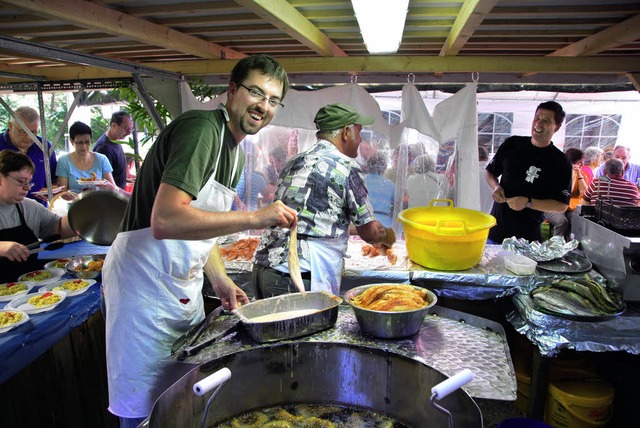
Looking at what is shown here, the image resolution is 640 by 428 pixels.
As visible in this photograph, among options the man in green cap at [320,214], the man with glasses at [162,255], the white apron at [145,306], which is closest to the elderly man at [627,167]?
the man in green cap at [320,214]

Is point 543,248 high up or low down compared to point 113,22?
down

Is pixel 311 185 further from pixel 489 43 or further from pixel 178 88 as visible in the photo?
pixel 178 88

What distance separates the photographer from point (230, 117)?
1.96 m

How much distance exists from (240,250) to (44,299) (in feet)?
6.16

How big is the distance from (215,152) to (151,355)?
1.01 m

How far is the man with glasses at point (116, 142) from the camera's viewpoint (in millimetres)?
6215

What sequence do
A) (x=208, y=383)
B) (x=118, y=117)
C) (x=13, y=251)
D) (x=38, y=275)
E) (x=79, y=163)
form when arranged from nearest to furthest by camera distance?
(x=208, y=383)
(x=13, y=251)
(x=38, y=275)
(x=79, y=163)
(x=118, y=117)

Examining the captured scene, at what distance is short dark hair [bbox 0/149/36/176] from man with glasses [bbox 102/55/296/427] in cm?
171

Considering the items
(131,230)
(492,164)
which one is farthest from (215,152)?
(492,164)

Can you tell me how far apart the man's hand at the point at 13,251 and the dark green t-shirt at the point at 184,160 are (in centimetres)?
157

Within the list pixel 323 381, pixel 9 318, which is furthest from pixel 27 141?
pixel 323 381

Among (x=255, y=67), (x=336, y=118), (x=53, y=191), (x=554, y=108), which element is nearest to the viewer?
(x=255, y=67)

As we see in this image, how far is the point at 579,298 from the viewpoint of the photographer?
2.89 metres

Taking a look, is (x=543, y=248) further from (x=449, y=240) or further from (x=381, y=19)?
(x=381, y=19)
